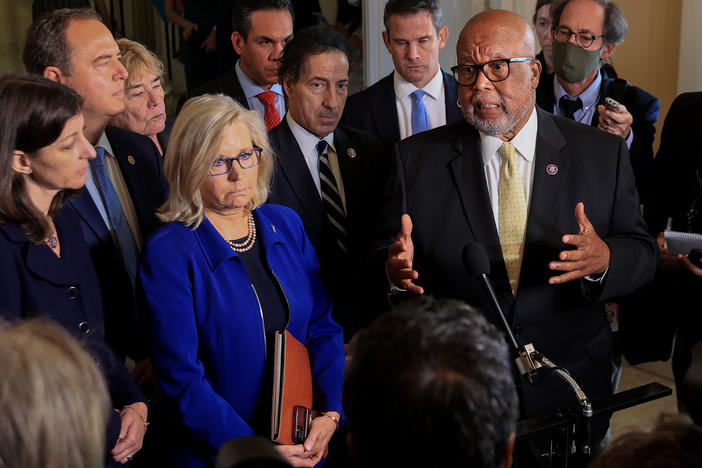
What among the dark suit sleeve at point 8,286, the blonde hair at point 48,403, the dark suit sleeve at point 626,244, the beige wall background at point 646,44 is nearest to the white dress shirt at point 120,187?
the dark suit sleeve at point 8,286

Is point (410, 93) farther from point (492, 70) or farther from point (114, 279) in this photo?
point (114, 279)

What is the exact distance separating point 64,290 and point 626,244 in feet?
5.56

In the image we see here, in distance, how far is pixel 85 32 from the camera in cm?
261

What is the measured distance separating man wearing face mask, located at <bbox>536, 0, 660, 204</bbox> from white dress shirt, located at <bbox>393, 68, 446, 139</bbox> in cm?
58

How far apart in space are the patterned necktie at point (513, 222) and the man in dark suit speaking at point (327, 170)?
2.22 feet

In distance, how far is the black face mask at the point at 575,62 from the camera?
338 cm

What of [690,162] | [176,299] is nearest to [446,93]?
[690,162]

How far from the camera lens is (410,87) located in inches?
133

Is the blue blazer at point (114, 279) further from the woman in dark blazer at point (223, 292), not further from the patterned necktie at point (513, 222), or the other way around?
the patterned necktie at point (513, 222)

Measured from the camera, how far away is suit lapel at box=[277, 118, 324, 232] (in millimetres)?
2854

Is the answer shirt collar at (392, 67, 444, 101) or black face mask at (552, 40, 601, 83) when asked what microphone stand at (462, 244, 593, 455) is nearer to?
shirt collar at (392, 67, 444, 101)

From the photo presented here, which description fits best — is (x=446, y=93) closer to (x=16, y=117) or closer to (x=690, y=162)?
(x=690, y=162)

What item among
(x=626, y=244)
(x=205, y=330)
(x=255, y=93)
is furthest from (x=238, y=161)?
(x=255, y=93)

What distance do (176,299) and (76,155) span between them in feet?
1.64
